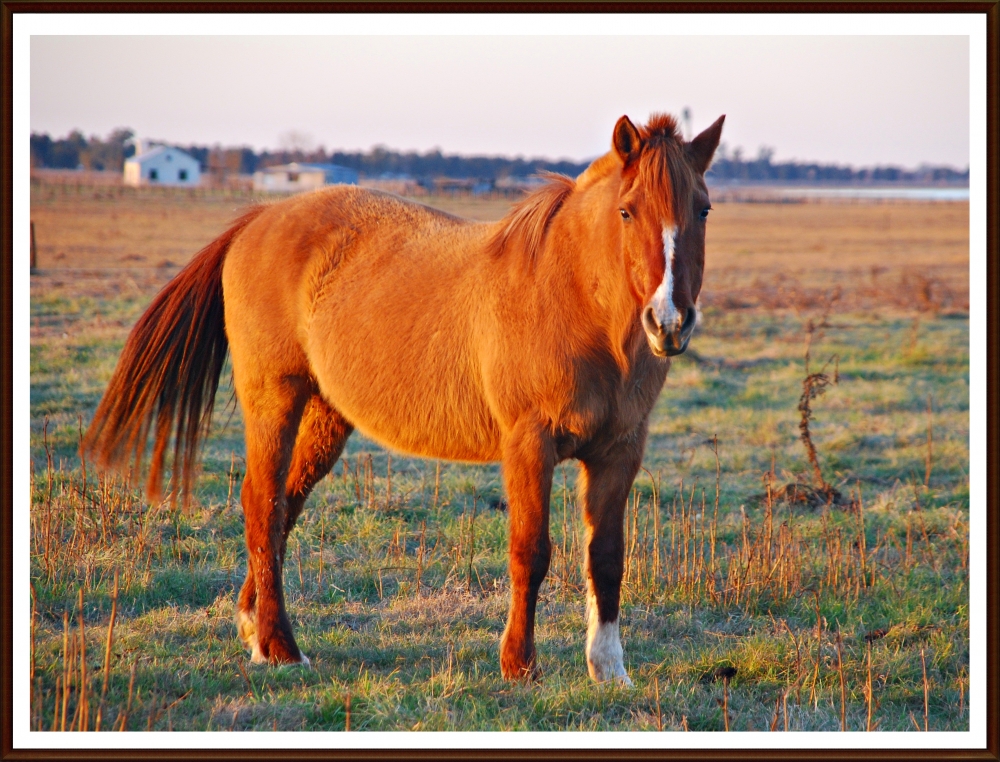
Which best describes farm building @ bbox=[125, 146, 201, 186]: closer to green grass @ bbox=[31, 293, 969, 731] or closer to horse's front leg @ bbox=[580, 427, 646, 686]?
green grass @ bbox=[31, 293, 969, 731]

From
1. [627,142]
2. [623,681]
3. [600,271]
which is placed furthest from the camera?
[623,681]

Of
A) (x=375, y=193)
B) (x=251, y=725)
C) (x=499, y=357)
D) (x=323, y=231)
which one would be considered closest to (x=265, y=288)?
(x=323, y=231)

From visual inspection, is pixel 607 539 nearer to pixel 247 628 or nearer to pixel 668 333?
pixel 668 333

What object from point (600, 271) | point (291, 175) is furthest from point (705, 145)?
point (291, 175)

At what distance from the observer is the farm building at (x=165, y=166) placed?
61.3 m

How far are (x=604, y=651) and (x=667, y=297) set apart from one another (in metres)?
1.90

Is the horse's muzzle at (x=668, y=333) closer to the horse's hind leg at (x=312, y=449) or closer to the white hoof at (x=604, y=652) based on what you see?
the white hoof at (x=604, y=652)

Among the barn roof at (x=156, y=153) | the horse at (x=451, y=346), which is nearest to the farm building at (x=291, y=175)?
the barn roof at (x=156, y=153)

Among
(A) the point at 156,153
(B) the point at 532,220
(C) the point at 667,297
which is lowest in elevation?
(C) the point at 667,297

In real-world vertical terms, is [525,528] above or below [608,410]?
below

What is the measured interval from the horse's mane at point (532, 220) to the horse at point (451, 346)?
0.04ft

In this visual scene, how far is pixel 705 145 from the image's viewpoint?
3.66 meters

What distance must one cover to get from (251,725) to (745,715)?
7.52 ft
